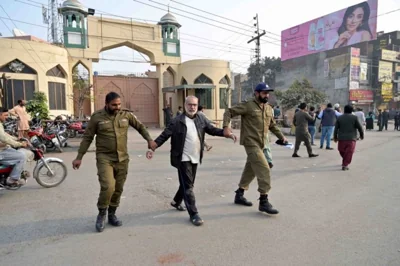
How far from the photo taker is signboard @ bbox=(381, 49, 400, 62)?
138 feet

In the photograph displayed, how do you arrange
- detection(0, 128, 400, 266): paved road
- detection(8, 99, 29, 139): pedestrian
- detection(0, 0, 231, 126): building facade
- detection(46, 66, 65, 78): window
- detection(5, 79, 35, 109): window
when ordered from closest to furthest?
1. detection(0, 128, 400, 266): paved road
2. detection(8, 99, 29, 139): pedestrian
3. detection(5, 79, 35, 109): window
4. detection(0, 0, 231, 126): building facade
5. detection(46, 66, 65, 78): window

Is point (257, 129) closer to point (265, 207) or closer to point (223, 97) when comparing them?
point (265, 207)

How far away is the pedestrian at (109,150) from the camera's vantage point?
350cm

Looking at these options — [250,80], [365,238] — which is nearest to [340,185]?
[365,238]

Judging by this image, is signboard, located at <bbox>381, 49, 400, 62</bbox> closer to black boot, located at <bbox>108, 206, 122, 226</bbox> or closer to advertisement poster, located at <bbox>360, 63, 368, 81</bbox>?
advertisement poster, located at <bbox>360, 63, 368, 81</bbox>

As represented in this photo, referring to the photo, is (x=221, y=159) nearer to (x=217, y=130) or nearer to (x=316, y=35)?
(x=217, y=130)

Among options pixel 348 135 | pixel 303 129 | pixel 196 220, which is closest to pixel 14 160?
pixel 196 220

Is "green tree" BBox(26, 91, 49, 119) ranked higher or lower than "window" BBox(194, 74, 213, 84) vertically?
lower

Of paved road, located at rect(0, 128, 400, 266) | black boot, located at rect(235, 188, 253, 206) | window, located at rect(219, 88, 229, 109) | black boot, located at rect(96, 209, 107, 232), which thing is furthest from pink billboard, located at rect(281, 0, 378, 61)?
black boot, located at rect(96, 209, 107, 232)

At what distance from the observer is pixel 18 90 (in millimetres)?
14820

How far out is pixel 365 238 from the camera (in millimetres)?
3277

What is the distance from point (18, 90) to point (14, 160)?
1190cm

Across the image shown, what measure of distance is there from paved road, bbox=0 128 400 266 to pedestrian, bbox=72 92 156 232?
0.33m

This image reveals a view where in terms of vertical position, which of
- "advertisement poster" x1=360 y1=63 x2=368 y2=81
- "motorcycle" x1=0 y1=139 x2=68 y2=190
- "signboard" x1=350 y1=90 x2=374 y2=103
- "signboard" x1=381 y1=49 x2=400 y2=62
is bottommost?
"motorcycle" x1=0 y1=139 x2=68 y2=190
